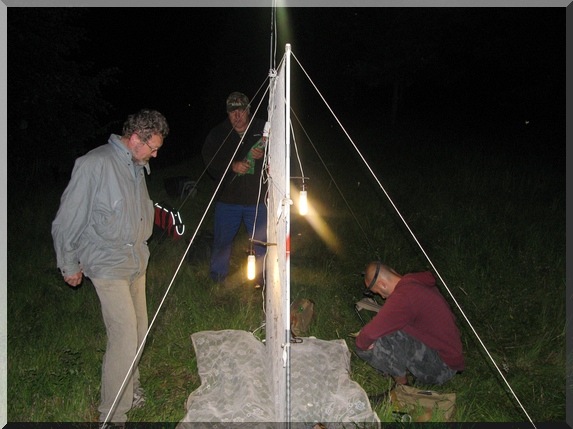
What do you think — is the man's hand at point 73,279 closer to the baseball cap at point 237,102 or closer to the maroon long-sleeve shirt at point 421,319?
the maroon long-sleeve shirt at point 421,319

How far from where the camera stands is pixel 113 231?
2934 millimetres

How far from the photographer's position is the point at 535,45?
13.9m

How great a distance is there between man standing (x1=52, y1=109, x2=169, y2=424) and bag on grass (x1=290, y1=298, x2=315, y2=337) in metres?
1.71

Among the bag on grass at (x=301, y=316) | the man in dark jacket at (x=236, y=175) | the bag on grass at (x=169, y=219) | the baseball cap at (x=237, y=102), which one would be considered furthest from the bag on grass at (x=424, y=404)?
the baseball cap at (x=237, y=102)

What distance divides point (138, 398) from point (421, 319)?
2.05 m

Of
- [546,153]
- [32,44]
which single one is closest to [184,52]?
[32,44]

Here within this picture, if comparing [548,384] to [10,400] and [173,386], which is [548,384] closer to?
[173,386]

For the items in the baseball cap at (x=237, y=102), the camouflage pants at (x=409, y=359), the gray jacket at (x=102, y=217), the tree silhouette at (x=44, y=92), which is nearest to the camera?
the gray jacket at (x=102, y=217)

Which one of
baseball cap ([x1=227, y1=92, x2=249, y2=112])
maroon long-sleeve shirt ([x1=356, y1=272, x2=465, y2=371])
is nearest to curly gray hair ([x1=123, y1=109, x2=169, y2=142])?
baseball cap ([x1=227, y1=92, x2=249, y2=112])

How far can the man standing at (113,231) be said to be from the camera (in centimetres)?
280

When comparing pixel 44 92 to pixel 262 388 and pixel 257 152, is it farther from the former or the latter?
pixel 262 388

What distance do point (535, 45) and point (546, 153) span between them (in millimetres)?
3646

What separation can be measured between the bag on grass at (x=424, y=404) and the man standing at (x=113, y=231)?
1823mm

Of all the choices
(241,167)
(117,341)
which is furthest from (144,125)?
(241,167)
